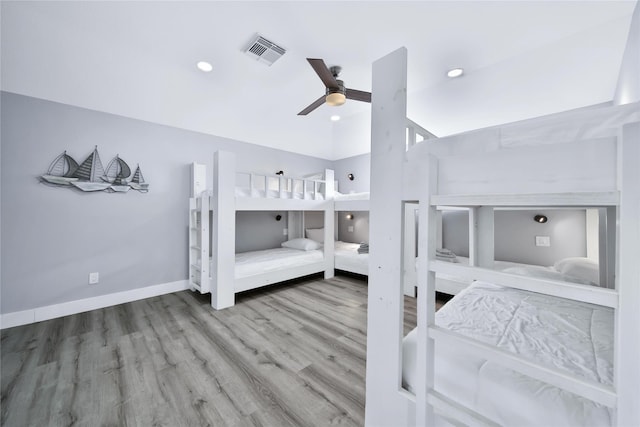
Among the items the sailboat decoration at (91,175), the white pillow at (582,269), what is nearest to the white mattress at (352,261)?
the white pillow at (582,269)

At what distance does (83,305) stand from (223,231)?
1.72m

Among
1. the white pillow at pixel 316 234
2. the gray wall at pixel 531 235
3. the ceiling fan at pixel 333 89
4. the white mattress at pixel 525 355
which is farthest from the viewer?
the white pillow at pixel 316 234

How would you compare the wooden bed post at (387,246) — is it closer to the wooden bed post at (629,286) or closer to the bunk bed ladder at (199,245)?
the wooden bed post at (629,286)

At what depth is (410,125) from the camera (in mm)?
1165

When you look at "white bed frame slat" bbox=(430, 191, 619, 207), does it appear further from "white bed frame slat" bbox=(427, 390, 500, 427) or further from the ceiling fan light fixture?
the ceiling fan light fixture

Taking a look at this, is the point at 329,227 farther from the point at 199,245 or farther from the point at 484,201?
the point at 484,201

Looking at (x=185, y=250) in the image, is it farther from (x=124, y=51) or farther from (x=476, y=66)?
(x=476, y=66)

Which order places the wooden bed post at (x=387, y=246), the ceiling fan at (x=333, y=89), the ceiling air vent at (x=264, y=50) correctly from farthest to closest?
the ceiling air vent at (x=264, y=50) → the ceiling fan at (x=333, y=89) → the wooden bed post at (x=387, y=246)

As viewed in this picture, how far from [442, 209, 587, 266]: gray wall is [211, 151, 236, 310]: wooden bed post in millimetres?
3212

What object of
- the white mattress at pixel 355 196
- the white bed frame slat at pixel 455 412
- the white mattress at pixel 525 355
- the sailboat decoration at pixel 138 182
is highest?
the sailboat decoration at pixel 138 182

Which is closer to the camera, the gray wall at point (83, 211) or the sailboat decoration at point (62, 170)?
the gray wall at point (83, 211)

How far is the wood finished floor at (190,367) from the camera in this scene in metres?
1.23

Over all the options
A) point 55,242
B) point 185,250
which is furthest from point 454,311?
point 55,242

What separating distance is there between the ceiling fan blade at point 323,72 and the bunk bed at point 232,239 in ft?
4.14
